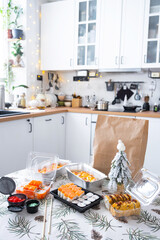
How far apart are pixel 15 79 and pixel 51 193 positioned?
8.88 ft

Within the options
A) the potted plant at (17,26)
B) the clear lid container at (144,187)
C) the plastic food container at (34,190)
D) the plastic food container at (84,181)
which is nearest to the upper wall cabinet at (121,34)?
the potted plant at (17,26)

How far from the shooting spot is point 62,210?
2.63 feet

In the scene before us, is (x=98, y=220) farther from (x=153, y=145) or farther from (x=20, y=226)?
(x=153, y=145)

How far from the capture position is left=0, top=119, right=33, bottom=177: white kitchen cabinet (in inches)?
84.1

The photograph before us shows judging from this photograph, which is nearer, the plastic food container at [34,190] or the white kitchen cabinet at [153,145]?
the plastic food container at [34,190]

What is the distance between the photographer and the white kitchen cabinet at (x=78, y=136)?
118 inches

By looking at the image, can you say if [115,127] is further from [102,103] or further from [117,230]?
[102,103]

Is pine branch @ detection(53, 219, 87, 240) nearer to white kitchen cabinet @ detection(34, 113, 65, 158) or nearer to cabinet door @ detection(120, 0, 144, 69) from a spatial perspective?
white kitchen cabinet @ detection(34, 113, 65, 158)

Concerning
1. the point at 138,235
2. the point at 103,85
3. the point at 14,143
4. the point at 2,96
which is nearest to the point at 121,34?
the point at 103,85

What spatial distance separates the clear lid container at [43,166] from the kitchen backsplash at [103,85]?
7.95ft

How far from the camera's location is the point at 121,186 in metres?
0.96

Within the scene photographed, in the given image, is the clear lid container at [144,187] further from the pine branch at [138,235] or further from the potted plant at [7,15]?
the potted plant at [7,15]

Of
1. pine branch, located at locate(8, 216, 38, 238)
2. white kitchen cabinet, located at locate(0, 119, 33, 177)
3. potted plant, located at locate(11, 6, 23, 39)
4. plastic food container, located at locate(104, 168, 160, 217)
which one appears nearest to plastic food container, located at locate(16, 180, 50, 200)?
pine branch, located at locate(8, 216, 38, 238)

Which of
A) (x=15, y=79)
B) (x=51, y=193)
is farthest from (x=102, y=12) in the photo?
(x=51, y=193)
